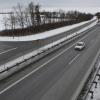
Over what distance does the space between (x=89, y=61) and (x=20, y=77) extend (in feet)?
36.0

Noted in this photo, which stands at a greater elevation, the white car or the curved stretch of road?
the white car

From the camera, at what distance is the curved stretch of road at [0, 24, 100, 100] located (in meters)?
16.3

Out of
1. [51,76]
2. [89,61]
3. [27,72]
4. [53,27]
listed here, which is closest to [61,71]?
A: [51,76]

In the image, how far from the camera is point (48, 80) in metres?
19.7

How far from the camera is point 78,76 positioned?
20938 mm

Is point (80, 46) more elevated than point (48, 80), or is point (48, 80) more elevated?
point (80, 46)

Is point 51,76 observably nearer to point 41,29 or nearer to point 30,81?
point 30,81

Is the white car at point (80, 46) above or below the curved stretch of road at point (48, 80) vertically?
above

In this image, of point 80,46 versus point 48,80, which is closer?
point 48,80

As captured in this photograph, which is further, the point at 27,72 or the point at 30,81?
the point at 27,72

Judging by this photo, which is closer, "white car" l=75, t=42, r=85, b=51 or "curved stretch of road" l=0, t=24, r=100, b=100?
"curved stretch of road" l=0, t=24, r=100, b=100

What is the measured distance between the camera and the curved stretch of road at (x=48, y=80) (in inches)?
643

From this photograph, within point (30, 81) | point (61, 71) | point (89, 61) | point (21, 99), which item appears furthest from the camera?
point (89, 61)

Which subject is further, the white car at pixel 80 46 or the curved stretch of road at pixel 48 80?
the white car at pixel 80 46
